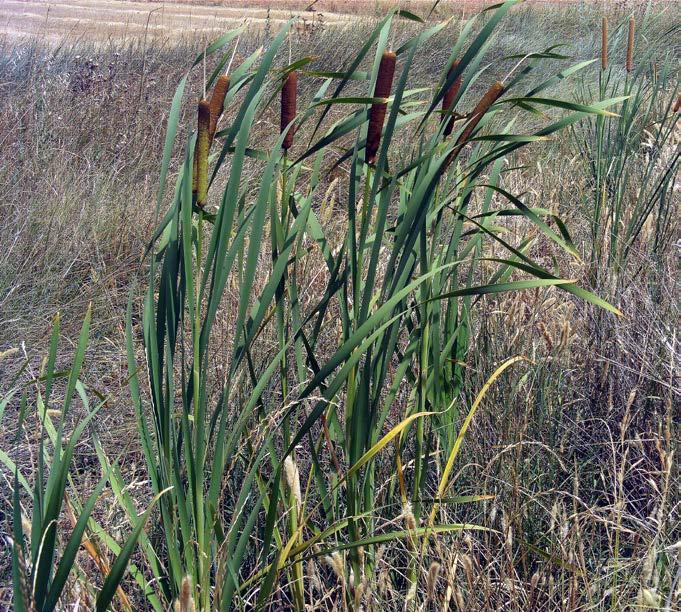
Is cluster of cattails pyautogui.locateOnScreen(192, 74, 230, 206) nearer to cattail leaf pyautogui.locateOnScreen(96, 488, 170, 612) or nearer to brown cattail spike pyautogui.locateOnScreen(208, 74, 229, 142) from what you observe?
brown cattail spike pyautogui.locateOnScreen(208, 74, 229, 142)

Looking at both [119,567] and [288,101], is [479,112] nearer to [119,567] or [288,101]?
[288,101]

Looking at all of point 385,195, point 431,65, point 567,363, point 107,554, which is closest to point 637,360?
point 567,363

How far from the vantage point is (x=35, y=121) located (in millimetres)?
3686

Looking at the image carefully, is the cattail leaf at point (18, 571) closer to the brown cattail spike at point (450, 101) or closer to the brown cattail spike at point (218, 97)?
the brown cattail spike at point (218, 97)

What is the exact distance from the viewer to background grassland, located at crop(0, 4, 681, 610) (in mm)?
1053

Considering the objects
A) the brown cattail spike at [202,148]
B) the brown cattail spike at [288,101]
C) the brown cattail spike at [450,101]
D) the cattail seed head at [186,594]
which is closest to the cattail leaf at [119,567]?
the cattail seed head at [186,594]

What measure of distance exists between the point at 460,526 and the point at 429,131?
360cm

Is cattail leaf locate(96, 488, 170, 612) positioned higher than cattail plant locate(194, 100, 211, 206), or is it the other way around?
cattail plant locate(194, 100, 211, 206)

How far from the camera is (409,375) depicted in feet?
4.25

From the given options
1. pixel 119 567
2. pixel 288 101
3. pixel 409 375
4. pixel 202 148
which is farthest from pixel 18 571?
pixel 409 375

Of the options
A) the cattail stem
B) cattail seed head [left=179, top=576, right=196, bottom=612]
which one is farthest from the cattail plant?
cattail seed head [left=179, top=576, right=196, bottom=612]

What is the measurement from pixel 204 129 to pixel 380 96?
0.25 metres

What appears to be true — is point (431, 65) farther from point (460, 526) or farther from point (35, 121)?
point (460, 526)

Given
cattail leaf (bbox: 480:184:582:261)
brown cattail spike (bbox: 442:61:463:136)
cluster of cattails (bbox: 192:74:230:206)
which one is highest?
brown cattail spike (bbox: 442:61:463:136)
